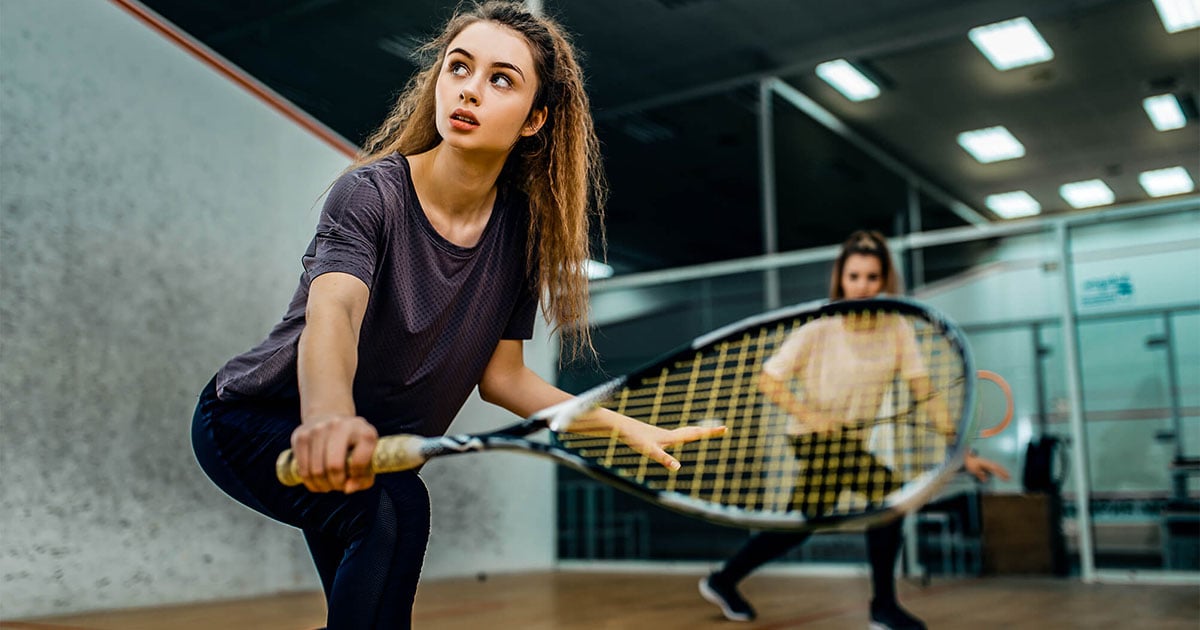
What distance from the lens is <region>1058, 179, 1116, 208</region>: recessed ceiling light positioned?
6809 mm

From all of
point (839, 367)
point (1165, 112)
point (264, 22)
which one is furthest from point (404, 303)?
point (1165, 112)

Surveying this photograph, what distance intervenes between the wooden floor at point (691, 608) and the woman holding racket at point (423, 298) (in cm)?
159

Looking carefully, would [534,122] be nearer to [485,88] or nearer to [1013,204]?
[485,88]

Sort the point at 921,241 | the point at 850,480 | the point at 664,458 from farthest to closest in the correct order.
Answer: the point at 921,241 → the point at 850,480 → the point at 664,458

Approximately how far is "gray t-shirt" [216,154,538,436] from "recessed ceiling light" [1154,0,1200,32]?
183 inches

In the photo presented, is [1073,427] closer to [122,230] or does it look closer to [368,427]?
[122,230]

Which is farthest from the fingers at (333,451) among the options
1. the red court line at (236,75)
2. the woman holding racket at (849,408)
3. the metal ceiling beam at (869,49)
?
the metal ceiling beam at (869,49)

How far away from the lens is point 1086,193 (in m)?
6.88

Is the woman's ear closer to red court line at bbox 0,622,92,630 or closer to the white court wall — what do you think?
red court line at bbox 0,622,92,630

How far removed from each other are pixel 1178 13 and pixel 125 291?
180 inches

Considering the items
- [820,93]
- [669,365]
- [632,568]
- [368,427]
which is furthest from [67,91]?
[820,93]

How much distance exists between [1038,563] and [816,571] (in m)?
0.90

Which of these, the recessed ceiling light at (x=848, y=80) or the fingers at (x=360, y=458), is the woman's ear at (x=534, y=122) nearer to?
the fingers at (x=360, y=458)

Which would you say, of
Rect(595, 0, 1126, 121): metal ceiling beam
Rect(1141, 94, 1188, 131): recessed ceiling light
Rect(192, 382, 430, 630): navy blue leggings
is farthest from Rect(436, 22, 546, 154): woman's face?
Rect(1141, 94, 1188, 131): recessed ceiling light
